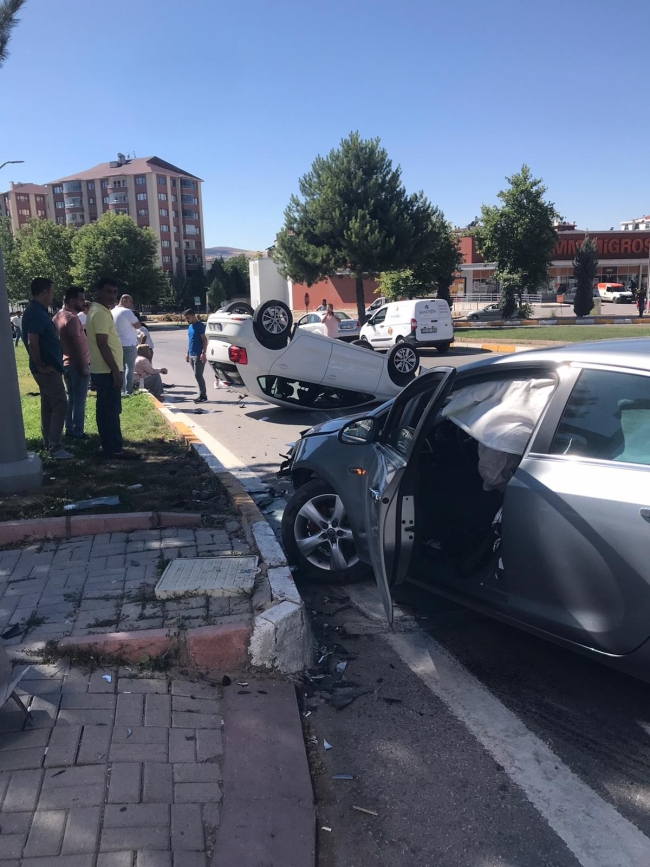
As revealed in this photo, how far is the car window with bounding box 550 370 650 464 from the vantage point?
124 inches

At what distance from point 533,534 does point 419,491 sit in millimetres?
701

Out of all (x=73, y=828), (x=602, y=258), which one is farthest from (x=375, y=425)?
(x=602, y=258)

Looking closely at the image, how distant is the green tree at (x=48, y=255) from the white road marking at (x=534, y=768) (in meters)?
70.0

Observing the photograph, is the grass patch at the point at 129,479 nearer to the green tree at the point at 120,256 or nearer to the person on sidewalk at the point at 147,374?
the person on sidewalk at the point at 147,374

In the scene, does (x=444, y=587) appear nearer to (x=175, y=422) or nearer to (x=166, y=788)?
(x=166, y=788)

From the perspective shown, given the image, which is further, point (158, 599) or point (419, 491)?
point (158, 599)

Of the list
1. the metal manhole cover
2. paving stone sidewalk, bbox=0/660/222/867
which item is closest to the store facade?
the metal manhole cover

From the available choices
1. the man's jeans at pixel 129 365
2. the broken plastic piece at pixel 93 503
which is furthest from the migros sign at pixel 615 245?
the broken plastic piece at pixel 93 503

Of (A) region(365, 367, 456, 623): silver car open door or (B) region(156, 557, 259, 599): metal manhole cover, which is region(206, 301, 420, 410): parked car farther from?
(A) region(365, 367, 456, 623): silver car open door

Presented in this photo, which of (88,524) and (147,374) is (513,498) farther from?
(147,374)

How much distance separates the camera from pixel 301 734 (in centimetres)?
318

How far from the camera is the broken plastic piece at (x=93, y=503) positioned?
5.69m

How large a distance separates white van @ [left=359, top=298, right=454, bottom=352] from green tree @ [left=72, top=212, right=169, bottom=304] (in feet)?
153

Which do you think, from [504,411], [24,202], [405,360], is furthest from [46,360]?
[24,202]
